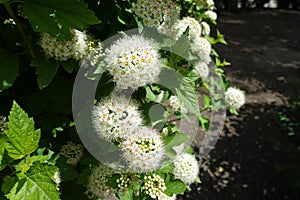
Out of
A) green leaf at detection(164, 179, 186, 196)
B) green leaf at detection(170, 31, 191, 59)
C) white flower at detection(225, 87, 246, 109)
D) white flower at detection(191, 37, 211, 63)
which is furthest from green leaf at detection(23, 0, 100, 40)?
white flower at detection(225, 87, 246, 109)

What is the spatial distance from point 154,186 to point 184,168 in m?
0.46

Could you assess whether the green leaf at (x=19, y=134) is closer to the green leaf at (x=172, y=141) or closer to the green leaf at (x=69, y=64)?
the green leaf at (x=69, y=64)

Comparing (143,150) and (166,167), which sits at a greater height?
(143,150)

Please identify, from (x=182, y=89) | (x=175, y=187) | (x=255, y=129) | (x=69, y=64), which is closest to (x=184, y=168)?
(x=175, y=187)

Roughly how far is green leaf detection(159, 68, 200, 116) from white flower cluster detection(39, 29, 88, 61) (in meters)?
0.28

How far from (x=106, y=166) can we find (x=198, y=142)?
8.96 ft

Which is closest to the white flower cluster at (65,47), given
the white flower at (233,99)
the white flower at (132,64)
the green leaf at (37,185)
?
the white flower at (132,64)

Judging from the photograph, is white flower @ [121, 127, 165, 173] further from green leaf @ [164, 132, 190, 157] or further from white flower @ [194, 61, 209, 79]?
white flower @ [194, 61, 209, 79]

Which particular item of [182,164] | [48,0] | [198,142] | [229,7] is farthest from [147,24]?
[229,7]

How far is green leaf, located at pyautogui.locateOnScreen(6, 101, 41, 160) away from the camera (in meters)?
0.87

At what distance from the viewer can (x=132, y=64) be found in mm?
945

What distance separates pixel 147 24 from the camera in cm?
118

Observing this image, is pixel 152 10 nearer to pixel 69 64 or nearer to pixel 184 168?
pixel 69 64

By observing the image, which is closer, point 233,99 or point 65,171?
point 65,171
